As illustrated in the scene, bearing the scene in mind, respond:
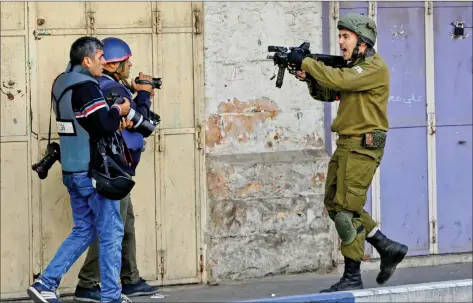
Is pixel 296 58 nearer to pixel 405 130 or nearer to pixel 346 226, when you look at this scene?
pixel 346 226

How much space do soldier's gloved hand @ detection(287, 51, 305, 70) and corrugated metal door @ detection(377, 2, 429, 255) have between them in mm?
1909

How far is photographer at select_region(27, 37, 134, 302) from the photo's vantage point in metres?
7.97

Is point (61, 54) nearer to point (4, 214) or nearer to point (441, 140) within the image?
point (4, 214)

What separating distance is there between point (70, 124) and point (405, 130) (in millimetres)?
3218

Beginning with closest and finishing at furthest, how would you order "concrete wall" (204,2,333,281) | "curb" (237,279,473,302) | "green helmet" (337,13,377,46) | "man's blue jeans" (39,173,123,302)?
"curb" (237,279,473,302) → "man's blue jeans" (39,173,123,302) → "green helmet" (337,13,377,46) → "concrete wall" (204,2,333,281)

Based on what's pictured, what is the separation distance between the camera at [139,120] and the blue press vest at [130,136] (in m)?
0.09

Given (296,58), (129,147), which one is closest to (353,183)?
(296,58)

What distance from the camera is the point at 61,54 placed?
8930 mm

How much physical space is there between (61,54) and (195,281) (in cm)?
202

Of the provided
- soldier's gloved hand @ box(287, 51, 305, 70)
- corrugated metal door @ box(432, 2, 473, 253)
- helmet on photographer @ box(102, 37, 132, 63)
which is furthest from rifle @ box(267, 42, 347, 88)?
corrugated metal door @ box(432, 2, 473, 253)

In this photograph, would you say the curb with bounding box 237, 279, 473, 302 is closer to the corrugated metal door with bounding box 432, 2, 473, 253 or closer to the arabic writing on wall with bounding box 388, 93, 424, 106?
the corrugated metal door with bounding box 432, 2, 473, 253

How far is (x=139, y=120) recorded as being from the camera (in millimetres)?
8258

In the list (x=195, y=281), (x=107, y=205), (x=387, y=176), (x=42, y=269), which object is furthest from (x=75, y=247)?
(x=387, y=176)

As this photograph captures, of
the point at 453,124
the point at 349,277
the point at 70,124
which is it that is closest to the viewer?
the point at 70,124
